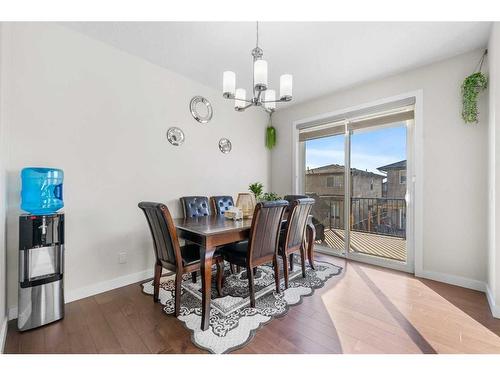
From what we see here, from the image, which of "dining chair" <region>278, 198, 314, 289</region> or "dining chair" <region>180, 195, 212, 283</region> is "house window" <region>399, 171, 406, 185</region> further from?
"dining chair" <region>180, 195, 212, 283</region>

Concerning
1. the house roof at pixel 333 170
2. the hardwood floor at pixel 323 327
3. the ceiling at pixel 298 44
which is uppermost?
the ceiling at pixel 298 44

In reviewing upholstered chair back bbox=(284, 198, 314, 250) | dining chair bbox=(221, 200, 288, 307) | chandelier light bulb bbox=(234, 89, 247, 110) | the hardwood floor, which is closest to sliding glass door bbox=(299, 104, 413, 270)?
the hardwood floor

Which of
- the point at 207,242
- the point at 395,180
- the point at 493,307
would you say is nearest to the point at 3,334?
the point at 207,242

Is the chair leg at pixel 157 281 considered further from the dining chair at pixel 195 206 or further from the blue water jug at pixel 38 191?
the blue water jug at pixel 38 191

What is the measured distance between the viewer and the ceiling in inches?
82.4

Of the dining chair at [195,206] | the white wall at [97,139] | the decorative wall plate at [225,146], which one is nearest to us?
the white wall at [97,139]

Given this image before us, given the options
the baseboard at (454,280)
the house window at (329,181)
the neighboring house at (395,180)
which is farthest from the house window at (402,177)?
the baseboard at (454,280)

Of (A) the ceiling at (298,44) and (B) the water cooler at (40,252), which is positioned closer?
(B) the water cooler at (40,252)

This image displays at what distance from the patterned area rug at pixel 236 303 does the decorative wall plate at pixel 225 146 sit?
5.98ft

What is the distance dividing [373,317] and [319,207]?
7.29 ft

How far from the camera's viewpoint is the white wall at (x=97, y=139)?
6.34ft

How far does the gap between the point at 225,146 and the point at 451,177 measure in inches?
117
